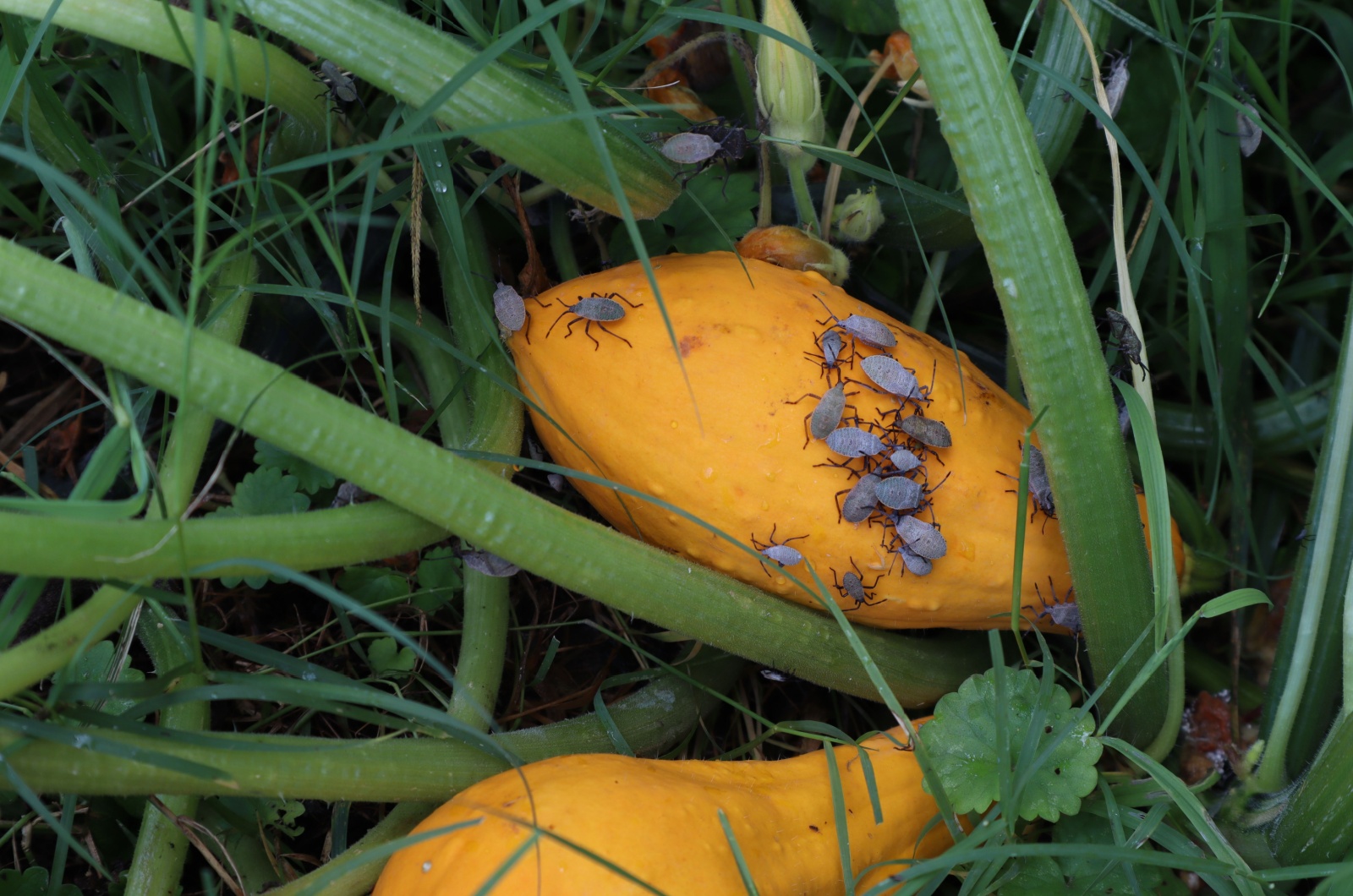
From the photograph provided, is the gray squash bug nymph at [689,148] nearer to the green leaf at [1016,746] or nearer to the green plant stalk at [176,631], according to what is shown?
the green plant stalk at [176,631]

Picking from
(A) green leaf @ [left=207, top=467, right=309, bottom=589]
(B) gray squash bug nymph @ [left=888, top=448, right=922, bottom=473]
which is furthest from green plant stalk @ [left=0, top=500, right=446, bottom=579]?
(B) gray squash bug nymph @ [left=888, top=448, right=922, bottom=473]

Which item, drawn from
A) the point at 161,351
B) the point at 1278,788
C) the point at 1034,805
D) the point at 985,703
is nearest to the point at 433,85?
the point at 161,351

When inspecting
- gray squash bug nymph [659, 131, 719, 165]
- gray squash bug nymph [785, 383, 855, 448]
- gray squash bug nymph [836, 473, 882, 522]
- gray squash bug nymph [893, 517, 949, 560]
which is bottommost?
gray squash bug nymph [893, 517, 949, 560]

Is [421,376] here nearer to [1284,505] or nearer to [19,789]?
[19,789]

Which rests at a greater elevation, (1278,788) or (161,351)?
(161,351)

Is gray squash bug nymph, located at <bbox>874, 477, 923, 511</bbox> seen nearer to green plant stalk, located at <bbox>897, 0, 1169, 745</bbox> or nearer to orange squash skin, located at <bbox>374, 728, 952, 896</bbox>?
green plant stalk, located at <bbox>897, 0, 1169, 745</bbox>

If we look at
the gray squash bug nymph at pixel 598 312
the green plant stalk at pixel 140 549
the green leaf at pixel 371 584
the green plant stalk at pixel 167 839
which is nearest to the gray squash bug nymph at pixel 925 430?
the gray squash bug nymph at pixel 598 312
